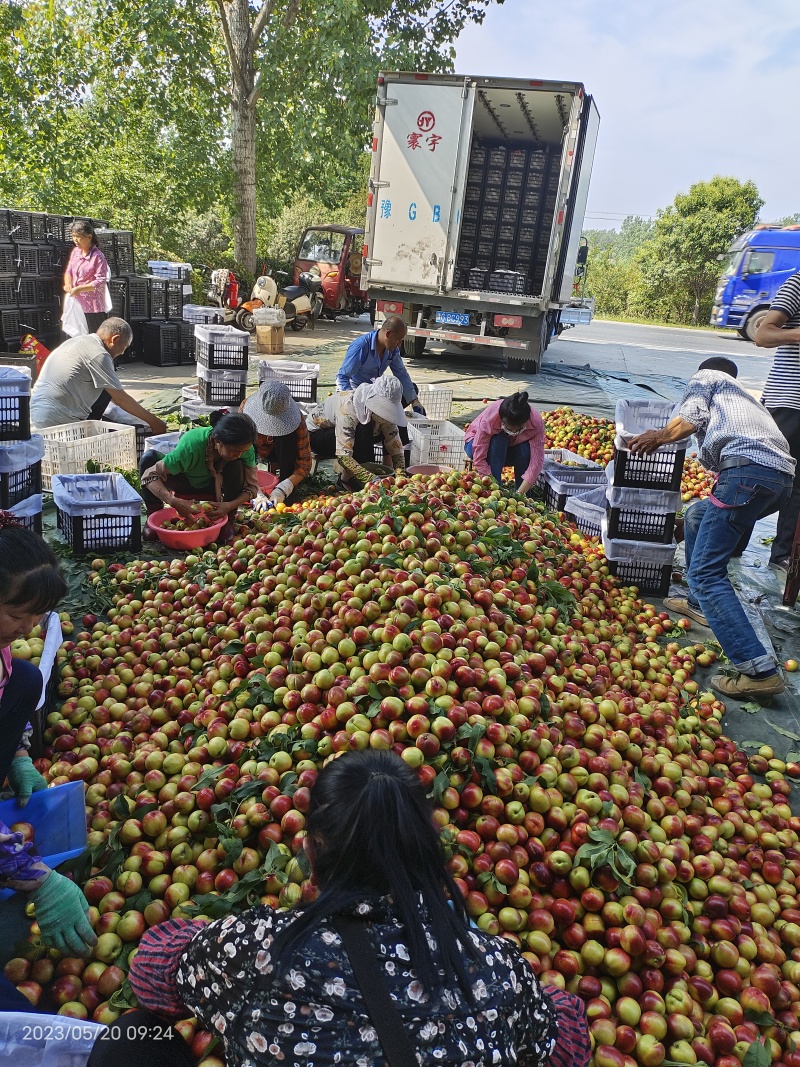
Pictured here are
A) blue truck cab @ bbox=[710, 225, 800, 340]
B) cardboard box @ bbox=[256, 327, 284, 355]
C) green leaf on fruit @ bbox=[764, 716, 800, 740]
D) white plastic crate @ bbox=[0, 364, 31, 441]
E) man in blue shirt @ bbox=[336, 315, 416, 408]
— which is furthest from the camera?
blue truck cab @ bbox=[710, 225, 800, 340]

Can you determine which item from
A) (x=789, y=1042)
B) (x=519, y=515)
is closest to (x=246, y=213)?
(x=519, y=515)

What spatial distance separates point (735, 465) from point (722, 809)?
1964 mm

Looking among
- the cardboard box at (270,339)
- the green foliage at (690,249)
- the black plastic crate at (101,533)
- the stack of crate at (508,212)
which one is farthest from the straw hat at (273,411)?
the green foliage at (690,249)

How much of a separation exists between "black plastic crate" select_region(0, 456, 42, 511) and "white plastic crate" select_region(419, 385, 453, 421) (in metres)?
4.77

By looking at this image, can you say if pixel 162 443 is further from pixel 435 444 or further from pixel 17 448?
pixel 435 444

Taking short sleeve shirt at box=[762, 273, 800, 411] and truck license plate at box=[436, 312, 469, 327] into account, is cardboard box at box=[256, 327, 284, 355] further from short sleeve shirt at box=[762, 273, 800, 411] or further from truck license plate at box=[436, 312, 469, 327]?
short sleeve shirt at box=[762, 273, 800, 411]

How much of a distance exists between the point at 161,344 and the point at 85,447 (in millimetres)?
7093

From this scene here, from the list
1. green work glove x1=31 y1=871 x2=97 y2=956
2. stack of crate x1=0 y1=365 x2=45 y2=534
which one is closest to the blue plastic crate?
green work glove x1=31 y1=871 x2=97 y2=956

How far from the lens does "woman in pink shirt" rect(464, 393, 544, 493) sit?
235 inches

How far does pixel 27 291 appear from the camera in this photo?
11.7 meters

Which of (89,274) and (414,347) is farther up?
(89,274)

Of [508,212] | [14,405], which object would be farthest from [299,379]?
[508,212]

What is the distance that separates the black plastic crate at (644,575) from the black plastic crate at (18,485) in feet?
12.7

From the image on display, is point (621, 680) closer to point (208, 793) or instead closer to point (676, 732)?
point (676, 732)
